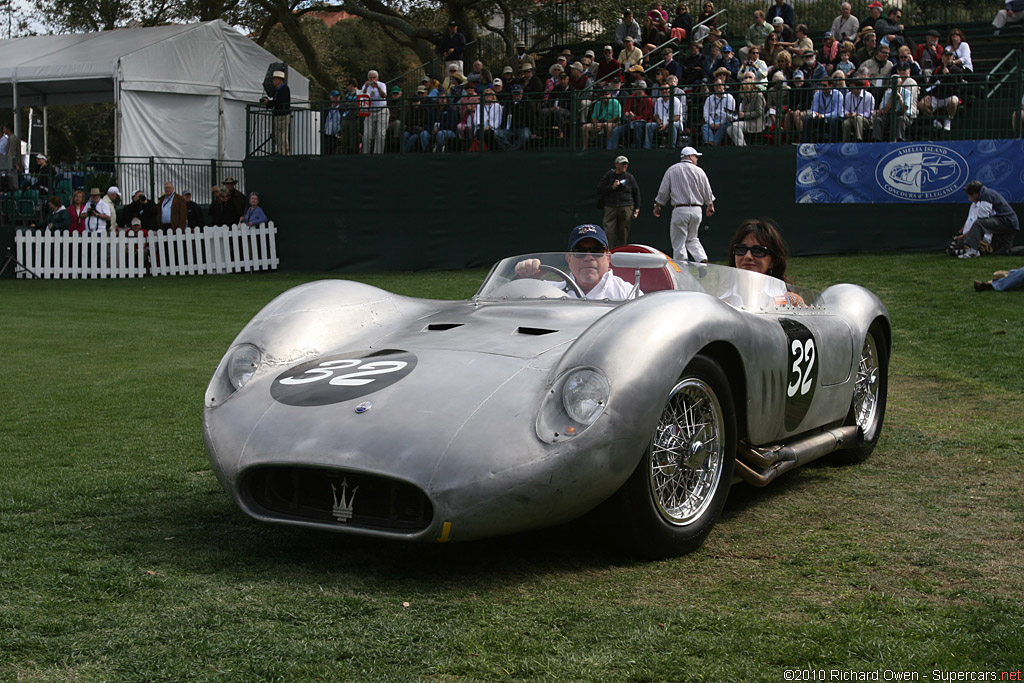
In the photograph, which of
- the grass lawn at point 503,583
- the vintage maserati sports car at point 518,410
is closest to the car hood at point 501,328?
the vintage maserati sports car at point 518,410

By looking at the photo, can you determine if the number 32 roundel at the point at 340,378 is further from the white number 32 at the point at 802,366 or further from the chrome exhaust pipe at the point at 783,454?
Result: the white number 32 at the point at 802,366

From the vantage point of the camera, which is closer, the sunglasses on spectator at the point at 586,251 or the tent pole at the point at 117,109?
the sunglasses on spectator at the point at 586,251

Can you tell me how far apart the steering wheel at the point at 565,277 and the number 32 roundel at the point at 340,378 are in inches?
45.6

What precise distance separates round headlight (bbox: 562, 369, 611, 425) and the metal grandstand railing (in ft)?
49.1

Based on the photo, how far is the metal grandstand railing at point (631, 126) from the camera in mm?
17109

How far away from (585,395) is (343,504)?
93 cm

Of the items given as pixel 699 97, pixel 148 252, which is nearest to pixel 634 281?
pixel 699 97

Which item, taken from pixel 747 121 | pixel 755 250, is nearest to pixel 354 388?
pixel 755 250

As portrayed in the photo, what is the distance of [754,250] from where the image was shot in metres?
6.39

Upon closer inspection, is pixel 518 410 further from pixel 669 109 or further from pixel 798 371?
pixel 669 109

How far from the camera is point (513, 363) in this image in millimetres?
4340

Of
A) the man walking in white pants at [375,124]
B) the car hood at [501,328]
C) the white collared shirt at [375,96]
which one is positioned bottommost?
the car hood at [501,328]

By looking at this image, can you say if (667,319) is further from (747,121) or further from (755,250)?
(747,121)
